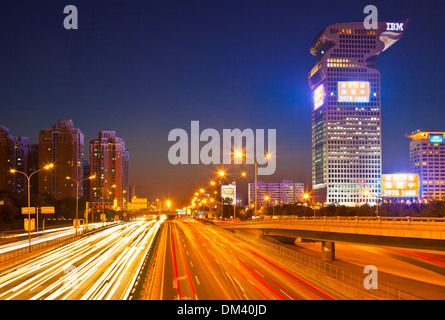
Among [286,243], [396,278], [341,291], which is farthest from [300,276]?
Answer: [286,243]

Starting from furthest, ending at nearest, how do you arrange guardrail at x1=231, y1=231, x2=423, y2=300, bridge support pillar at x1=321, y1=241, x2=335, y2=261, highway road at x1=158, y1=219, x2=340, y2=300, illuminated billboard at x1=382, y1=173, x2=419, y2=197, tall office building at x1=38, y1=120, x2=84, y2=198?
tall office building at x1=38, y1=120, x2=84, y2=198 < illuminated billboard at x1=382, y1=173, x2=419, y2=197 < bridge support pillar at x1=321, y1=241, x2=335, y2=261 < highway road at x1=158, y1=219, x2=340, y2=300 < guardrail at x1=231, y1=231, x2=423, y2=300

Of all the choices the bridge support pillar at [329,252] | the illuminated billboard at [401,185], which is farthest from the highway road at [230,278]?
the illuminated billboard at [401,185]

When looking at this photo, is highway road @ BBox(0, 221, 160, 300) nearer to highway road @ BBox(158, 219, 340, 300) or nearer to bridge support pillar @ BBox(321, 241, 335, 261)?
highway road @ BBox(158, 219, 340, 300)

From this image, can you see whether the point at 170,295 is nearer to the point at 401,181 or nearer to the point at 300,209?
the point at 401,181

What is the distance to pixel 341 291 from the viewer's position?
23891 mm

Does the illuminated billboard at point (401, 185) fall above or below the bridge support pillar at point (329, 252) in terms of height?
above

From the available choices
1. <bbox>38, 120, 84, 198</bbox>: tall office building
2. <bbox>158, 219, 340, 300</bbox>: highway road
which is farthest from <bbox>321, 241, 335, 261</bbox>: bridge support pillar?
<bbox>38, 120, 84, 198</bbox>: tall office building

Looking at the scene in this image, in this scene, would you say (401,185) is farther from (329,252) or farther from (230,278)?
(230,278)

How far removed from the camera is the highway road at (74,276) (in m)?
22.3

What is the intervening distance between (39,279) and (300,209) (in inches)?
4506

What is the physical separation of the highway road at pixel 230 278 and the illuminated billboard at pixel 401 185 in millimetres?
49438

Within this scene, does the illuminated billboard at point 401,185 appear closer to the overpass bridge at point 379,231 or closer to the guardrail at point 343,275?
the overpass bridge at point 379,231

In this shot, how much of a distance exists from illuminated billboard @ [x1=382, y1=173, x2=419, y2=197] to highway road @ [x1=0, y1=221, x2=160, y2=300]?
59.1m

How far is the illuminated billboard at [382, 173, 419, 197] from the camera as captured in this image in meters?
85.0
